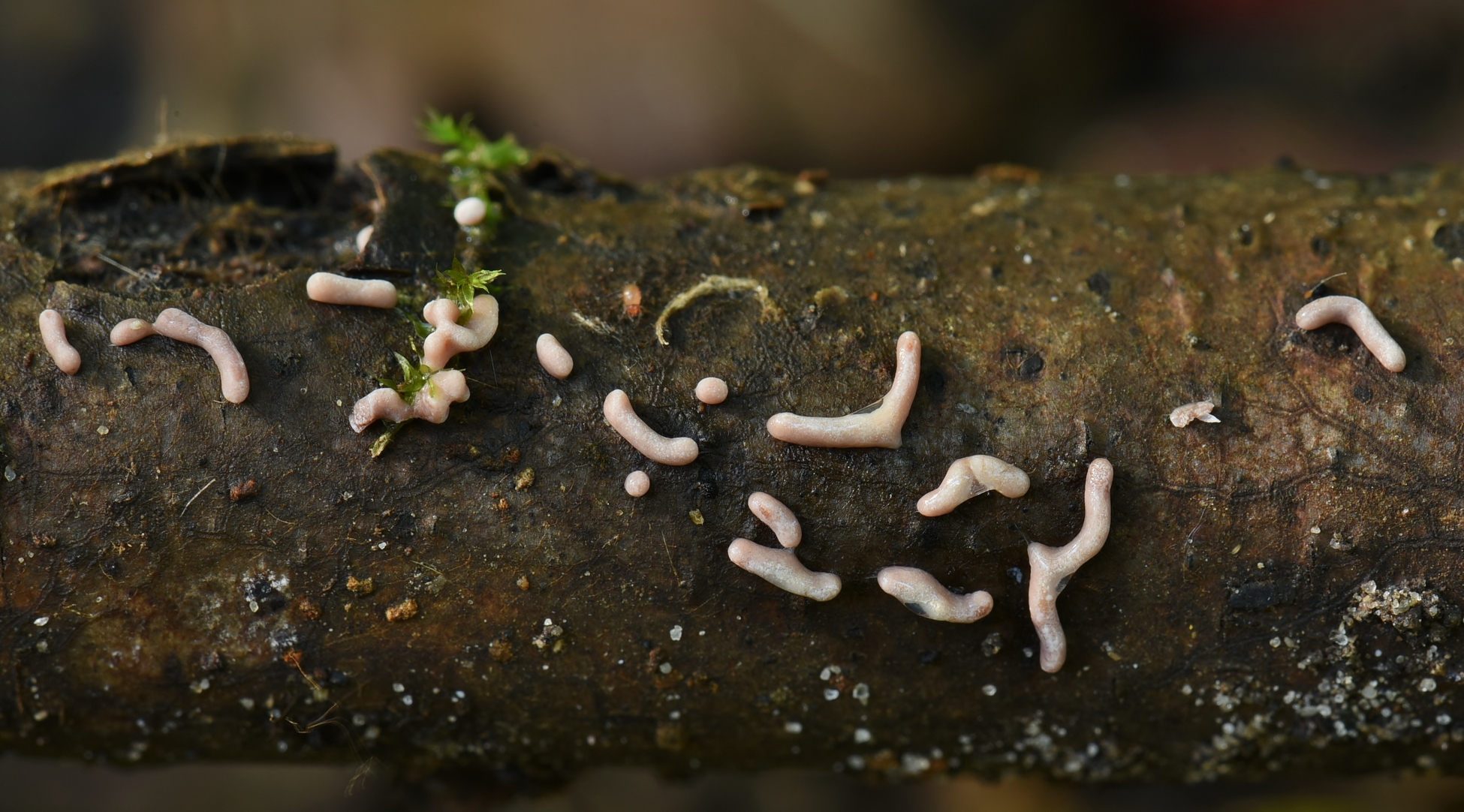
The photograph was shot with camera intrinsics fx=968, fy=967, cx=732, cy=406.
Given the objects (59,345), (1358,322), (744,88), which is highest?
(744,88)

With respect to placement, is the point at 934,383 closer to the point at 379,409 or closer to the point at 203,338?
the point at 379,409

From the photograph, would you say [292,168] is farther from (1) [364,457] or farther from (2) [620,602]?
(2) [620,602]

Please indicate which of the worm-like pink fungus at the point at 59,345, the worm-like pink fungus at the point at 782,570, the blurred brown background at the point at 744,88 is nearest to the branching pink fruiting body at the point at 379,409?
the worm-like pink fungus at the point at 59,345

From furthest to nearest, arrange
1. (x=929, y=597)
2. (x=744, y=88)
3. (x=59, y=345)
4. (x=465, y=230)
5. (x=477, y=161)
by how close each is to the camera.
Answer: (x=744, y=88) → (x=477, y=161) → (x=465, y=230) → (x=929, y=597) → (x=59, y=345)

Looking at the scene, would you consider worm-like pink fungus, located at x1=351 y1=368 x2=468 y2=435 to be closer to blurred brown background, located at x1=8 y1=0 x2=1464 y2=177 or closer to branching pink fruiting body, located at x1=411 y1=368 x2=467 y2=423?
branching pink fruiting body, located at x1=411 y1=368 x2=467 y2=423

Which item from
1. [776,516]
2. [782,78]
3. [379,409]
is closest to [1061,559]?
[776,516]

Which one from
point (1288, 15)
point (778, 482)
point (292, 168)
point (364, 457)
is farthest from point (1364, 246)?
point (1288, 15)
